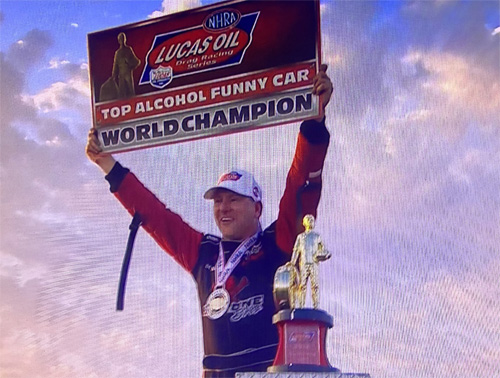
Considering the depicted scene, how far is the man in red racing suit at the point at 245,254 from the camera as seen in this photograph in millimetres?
8781

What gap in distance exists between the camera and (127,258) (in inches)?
369

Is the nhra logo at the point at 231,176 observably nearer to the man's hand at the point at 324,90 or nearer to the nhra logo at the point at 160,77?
the man's hand at the point at 324,90

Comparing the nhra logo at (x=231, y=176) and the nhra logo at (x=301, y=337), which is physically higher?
the nhra logo at (x=231, y=176)

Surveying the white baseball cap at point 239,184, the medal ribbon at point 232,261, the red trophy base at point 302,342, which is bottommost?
the red trophy base at point 302,342

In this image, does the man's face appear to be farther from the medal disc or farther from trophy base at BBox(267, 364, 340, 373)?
trophy base at BBox(267, 364, 340, 373)

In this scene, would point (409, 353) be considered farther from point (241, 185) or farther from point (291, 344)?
point (241, 185)

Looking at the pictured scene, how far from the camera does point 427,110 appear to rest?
8680mm

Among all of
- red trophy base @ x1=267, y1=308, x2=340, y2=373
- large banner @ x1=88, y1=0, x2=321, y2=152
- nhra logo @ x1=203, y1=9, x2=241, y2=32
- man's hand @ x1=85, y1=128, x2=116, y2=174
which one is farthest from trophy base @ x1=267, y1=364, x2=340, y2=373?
nhra logo @ x1=203, y1=9, x2=241, y2=32

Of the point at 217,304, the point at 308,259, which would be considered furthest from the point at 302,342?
the point at 217,304

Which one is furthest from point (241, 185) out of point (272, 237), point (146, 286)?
point (146, 286)

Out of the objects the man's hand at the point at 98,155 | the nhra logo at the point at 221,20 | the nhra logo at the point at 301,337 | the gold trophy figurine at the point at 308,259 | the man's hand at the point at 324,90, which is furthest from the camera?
the man's hand at the point at 98,155

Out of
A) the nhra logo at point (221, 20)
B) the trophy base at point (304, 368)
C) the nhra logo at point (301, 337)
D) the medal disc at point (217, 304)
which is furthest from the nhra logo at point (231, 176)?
the trophy base at point (304, 368)

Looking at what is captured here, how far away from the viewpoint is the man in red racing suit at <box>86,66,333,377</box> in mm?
8781

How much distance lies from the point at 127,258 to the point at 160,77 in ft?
4.57
